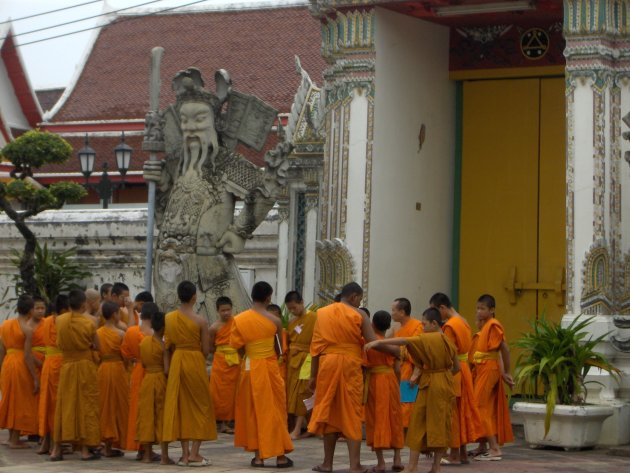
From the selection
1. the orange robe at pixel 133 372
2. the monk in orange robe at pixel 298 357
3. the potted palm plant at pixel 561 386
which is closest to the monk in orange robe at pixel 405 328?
the potted palm plant at pixel 561 386

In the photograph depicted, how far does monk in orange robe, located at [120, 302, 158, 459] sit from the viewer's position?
1359 centimetres

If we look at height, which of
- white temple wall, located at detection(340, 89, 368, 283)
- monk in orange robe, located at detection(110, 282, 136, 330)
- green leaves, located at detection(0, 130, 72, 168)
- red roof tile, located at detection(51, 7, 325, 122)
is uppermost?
red roof tile, located at detection(51, 7, 325, 122)

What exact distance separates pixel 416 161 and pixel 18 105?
70.1 ft

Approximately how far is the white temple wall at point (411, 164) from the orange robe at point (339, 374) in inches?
144

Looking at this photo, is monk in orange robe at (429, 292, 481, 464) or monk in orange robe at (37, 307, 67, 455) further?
monk in orange robe at (37, 307, 67, 455)

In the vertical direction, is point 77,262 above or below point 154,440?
above

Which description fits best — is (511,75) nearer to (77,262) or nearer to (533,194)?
(533,194)

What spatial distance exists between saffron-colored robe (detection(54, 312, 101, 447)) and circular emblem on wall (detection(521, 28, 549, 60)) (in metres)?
6.47

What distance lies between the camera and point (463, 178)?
17.5 m

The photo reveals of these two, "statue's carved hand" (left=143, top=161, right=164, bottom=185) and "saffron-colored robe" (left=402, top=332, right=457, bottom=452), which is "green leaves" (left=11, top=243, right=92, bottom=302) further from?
"saffron-colored robe" (left=402, top=332, right=457, bottom=452)

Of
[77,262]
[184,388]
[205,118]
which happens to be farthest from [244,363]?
[77,262]

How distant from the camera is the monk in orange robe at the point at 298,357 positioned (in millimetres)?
15398

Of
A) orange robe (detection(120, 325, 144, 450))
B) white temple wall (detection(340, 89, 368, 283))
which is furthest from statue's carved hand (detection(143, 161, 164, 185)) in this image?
orange robe (detection(120, 325, 144, 450))

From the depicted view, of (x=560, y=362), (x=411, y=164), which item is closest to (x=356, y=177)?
(x=411, y=164)
